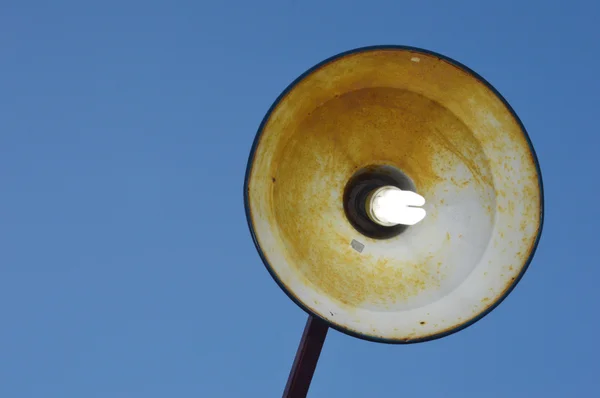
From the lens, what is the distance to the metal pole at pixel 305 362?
1483 mm

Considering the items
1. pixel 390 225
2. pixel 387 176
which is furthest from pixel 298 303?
pixel 387 176

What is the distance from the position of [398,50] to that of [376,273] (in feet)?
1.70

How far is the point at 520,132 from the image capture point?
1.47 m

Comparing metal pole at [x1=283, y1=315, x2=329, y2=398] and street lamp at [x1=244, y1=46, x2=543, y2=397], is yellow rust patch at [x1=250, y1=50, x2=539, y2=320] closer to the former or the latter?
street lamp at [x1=244, y1=46, x2=543, y2=397]

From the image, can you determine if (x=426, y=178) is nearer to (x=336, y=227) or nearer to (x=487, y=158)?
(x=487, y=158)

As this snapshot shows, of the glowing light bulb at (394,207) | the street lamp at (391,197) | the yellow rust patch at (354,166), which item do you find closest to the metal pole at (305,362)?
the street lamp at (391,197)

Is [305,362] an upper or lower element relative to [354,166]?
lower

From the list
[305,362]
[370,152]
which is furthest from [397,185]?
[305,362]

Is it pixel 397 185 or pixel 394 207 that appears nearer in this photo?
pixel 394 207

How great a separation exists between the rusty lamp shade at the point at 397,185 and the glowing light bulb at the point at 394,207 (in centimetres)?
4

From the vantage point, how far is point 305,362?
1510 mm

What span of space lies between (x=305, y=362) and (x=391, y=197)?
0.44m

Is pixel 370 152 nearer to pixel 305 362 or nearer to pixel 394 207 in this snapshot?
pixel 394 207

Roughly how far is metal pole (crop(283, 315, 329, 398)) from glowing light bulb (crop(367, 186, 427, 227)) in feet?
0.98
